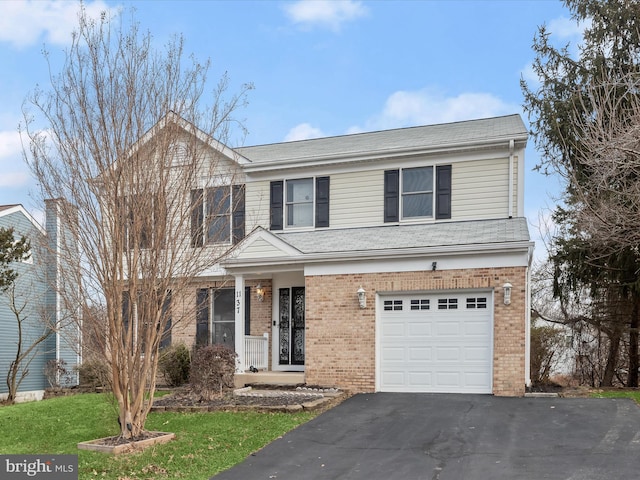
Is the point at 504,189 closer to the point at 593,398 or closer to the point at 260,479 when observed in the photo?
the point at 593,398

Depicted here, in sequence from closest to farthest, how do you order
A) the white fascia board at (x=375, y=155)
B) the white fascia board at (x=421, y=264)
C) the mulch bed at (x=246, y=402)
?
1. the mulch bed at (x=246, y=402)
2. the white fascia board at (x=421, y=264)
3. the white fascia board at (x=375, y=155)

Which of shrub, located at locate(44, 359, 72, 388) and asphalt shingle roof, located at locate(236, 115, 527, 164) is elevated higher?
asphalt shingle roof, located at locate(236, 115, 527, 164)

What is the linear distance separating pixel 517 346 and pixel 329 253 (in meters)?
4.71

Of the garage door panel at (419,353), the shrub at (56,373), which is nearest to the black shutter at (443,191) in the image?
the garage door panel at (419,353)

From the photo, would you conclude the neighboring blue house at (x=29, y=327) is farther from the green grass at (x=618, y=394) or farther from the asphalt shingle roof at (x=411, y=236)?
the green grass at (x=618, y=394)

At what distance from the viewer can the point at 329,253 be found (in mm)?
14445

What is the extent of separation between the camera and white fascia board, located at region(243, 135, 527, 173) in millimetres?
15125

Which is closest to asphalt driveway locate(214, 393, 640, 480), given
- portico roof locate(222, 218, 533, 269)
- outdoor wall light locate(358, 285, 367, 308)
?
outdoor wall light locate(358, 285, 367, 308)

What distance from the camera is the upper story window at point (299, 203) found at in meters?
16.9

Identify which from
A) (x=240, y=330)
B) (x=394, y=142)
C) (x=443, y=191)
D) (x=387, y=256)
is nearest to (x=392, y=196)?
(x=443, y=191)

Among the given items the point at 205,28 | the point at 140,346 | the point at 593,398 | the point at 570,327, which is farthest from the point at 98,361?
the point at 570,327

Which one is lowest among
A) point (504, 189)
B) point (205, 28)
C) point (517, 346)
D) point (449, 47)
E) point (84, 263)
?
point (517, 346)

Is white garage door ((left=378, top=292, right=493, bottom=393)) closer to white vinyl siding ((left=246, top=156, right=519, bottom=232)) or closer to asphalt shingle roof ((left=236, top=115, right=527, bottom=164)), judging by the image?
white vinyl siding ((left=246, top=156, right=519, bottom=232))

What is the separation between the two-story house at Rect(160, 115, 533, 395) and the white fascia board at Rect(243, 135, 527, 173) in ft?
0.11
